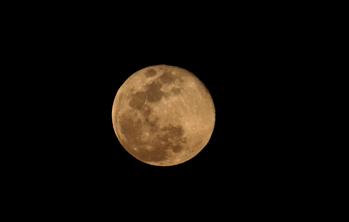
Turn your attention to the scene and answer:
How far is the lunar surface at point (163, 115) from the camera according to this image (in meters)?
5.28

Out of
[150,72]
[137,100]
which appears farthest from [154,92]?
Answer: [150,72]

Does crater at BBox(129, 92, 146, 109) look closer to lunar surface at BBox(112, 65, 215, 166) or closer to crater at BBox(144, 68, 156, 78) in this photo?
lunar surface at BBox(112, 65, 215, 166)

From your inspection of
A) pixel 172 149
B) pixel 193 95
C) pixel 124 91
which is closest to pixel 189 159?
pixel 172 149

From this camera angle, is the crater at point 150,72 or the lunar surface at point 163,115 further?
the crater at point 150,72

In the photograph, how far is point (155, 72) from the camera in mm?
5582

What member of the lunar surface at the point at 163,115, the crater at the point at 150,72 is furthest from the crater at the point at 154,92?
the crater at the point at 150,72

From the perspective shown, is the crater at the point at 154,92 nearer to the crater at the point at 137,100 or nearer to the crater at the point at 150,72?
the crater at the point at 137,100

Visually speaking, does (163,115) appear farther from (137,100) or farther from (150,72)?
(150,72)

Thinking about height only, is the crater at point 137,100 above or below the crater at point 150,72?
below

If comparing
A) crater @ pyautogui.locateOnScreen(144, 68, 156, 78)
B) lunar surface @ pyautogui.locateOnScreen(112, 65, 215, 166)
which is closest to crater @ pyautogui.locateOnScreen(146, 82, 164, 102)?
lunar surface @ pyautogui.locateOnScreen(112, 65, 215, 166)

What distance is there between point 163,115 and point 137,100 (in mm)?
462

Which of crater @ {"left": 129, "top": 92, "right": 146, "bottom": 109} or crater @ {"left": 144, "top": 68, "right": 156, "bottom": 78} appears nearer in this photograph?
crater @ {"left": 129, "top": 92, "right": 146, "bottom": 109}

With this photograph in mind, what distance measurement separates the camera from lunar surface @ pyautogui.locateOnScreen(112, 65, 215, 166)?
5.28m

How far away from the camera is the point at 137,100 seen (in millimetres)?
5387
